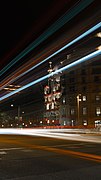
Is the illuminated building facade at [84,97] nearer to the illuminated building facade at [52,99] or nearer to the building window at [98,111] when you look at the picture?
the building window at [98,111]

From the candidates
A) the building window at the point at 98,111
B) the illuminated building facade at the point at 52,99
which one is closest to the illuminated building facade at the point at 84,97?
the building window at the point at 98,111

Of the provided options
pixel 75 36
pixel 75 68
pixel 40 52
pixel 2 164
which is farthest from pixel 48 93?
pixel 2 164

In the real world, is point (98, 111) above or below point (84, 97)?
below

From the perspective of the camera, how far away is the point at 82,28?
27.5 metres

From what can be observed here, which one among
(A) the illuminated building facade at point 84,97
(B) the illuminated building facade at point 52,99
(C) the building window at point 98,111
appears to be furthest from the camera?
(B) the illuminated building facade at point 52,99

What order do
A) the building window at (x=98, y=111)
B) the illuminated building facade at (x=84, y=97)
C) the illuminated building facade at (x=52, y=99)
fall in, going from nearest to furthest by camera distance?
1. the building window at (x=98, y=111)
2. the illuminated building facade at (x=84, y=97)
3. the illuminated building facade at (x=52, y=99)

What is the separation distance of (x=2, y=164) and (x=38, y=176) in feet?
10.2

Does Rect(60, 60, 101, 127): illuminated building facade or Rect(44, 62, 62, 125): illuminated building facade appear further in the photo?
Rect(44, 62, 62, 125): illuminated building facade

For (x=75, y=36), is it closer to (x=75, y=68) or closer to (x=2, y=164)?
(x=2, y=164)

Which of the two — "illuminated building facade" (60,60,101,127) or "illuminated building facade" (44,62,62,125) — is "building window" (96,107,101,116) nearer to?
"illuminated building facade" (60,60,101,127)

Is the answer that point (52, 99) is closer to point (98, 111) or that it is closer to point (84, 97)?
point (84, 97)

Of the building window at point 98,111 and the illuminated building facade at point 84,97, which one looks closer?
the building window at point 98,111

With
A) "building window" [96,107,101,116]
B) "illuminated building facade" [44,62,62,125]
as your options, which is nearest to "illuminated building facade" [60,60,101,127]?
"building window" [96,107,101,116]

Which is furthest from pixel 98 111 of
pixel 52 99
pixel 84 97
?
pixel 52 99
